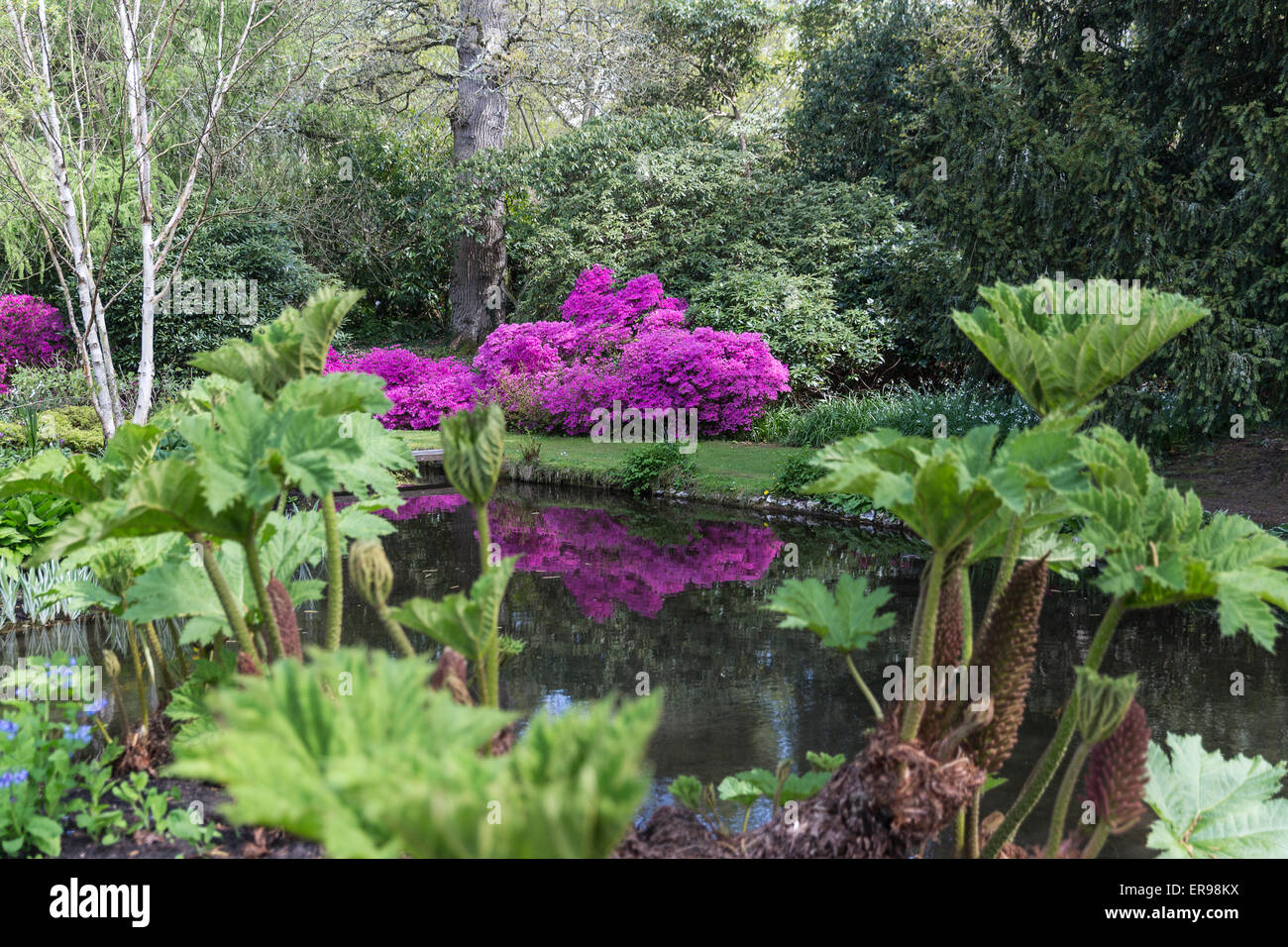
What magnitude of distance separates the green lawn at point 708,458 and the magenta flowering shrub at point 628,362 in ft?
1.90

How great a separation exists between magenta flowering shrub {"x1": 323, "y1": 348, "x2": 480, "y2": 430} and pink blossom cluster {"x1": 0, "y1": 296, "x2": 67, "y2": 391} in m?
4.44

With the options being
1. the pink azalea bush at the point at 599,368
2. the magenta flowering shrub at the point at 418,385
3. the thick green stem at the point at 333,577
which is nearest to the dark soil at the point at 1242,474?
the pink azalea bush at the point at 599,368

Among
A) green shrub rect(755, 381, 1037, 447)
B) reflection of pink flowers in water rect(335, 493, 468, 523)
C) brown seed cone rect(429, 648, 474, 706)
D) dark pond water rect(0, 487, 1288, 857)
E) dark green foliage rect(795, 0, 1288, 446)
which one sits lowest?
dark pond water rect(0, 487, 1288, 857)

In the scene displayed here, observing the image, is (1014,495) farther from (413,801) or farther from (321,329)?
(321,329)

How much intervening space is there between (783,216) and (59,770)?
1508cm

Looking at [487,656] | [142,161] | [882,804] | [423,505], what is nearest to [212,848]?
[487,656]

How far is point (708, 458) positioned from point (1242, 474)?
17.5 ft

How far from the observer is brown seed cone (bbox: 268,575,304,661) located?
2.26 meters

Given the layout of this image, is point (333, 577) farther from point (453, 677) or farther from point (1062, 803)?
point (1062, 803)

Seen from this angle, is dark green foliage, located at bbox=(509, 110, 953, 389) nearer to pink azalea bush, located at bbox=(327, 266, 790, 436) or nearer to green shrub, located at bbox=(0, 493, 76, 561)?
pink azalea bush, located at bbox=(327, 266, 790, 436)

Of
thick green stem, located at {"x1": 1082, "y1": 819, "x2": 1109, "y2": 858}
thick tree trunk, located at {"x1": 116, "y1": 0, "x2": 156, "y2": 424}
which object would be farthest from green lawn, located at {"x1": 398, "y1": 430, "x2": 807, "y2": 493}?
thick green stem, located at {"x1": 1082, "y1": 819, "x2": 1109, "y2": 858}

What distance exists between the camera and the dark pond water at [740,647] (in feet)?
11.2

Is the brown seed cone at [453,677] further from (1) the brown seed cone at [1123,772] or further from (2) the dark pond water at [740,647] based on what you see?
(1) the brown seed cone at [1123,772]

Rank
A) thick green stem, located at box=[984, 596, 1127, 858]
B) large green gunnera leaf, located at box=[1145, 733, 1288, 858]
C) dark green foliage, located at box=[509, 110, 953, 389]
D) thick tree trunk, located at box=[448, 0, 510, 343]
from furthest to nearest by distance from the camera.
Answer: thick tree trunk, located at box=[448, 0, 510, 343]
dark green foliage, located at box=[509, 110, 953, 389]
large green gunnera leaf, located at box=[1145, 733, 1288, 858]
thick green stem, located at box=[984, 596, 1127, 858]
